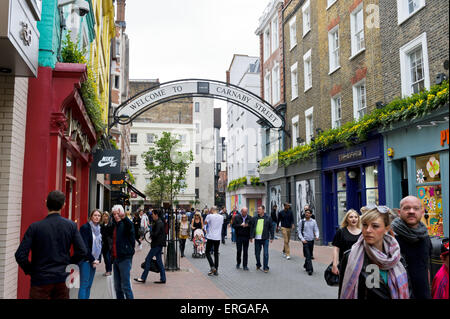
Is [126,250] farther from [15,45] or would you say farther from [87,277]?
[15,45]

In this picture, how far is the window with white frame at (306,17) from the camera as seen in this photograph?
2347cm

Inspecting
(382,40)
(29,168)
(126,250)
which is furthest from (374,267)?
(382,40)

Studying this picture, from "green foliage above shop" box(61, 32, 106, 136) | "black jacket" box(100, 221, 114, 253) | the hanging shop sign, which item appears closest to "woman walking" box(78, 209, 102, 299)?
"black jacket" box(100, 221, 114, 253)

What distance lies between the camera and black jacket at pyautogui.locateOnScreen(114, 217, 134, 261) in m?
7.66

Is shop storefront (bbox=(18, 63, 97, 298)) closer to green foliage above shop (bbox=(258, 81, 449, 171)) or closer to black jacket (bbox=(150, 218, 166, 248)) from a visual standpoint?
black jacket (bbox=(150, 218, 166, 248))

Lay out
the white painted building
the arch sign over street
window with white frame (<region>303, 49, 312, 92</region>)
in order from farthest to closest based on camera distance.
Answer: the white painted building < window with white frame (<region>303, 49, 312, 92</region>) < the arch sign over street

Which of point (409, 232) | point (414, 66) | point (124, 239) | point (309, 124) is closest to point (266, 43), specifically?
point (309, 124)

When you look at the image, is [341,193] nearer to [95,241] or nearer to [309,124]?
[309,124]

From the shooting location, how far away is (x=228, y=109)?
5231 cm

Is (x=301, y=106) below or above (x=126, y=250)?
above

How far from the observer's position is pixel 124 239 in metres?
7.68

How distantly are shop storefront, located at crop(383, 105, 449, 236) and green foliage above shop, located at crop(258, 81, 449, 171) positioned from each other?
265mm

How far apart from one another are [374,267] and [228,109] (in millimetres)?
49544

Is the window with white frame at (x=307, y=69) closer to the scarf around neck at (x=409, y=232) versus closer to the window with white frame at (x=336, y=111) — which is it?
the window with white frame at (x=336, y=111)
